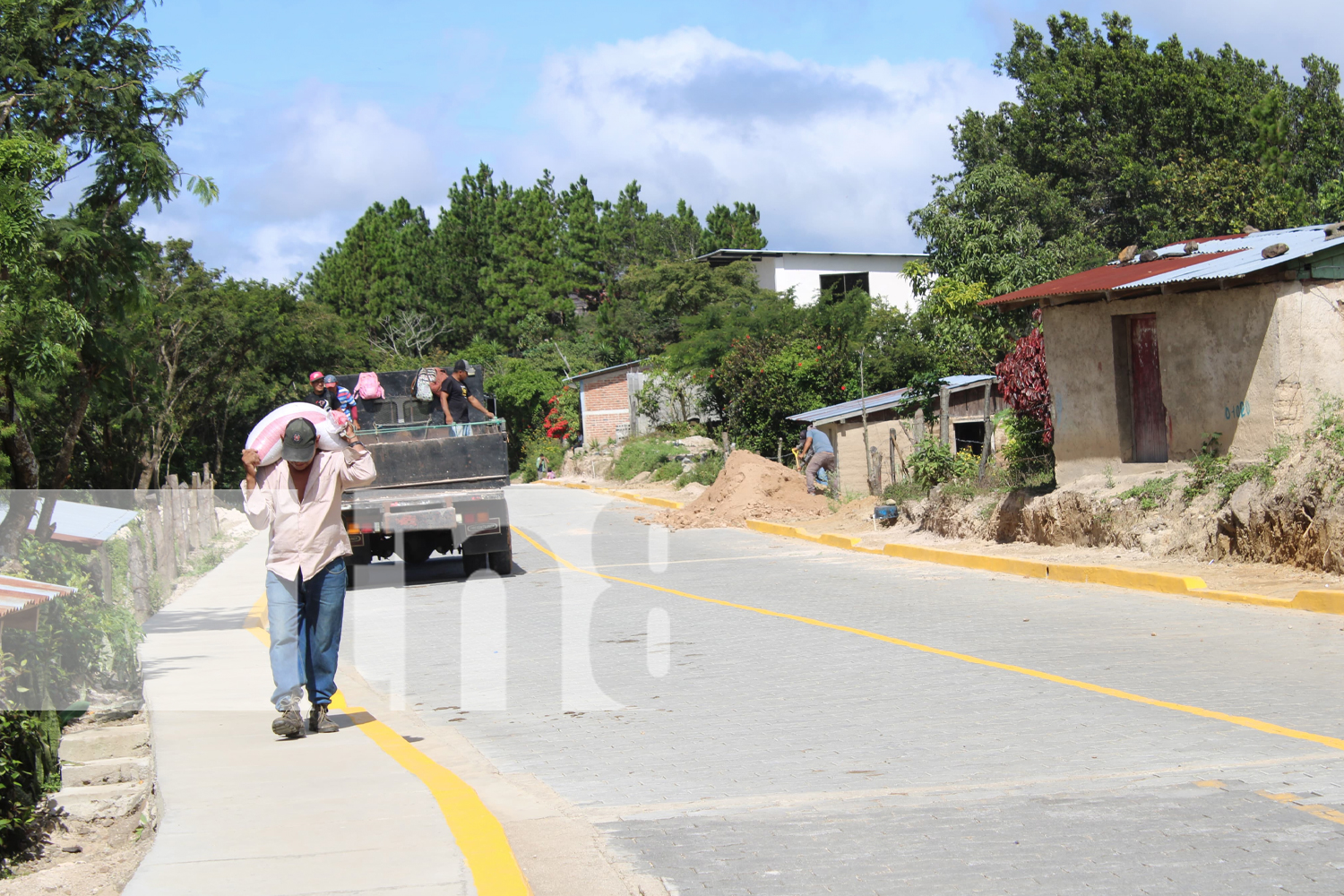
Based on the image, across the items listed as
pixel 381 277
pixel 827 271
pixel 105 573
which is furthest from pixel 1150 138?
pixel 381 277

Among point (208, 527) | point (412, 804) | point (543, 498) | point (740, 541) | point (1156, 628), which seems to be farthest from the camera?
point (543, 498)

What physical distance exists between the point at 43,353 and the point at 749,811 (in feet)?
22.4

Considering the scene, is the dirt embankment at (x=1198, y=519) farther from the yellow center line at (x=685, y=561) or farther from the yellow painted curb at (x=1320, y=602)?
the yellow center line at (x=685, y=561)

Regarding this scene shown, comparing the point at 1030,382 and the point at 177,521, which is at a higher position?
the point at 1030,382

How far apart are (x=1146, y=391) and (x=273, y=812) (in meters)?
13.1

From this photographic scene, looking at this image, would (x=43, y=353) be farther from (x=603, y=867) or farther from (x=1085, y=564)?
(x=1085, y=564)

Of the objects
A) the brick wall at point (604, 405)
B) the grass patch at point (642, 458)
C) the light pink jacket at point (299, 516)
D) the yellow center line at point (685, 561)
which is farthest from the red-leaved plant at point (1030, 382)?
the brick wall at point (604, 405)

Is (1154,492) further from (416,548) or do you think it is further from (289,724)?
(289,724)

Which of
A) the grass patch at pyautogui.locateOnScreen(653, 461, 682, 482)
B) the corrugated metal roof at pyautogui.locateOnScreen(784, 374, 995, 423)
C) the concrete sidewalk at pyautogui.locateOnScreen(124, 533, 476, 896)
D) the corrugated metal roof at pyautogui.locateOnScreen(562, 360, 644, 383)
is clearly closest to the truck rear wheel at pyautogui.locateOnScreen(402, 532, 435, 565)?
the concrete sidewalk at pyautogui.locateOnScreen(124, 533, 476, 896)

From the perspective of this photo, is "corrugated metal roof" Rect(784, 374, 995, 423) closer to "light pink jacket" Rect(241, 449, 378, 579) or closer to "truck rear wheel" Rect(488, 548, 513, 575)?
"truck rear wheel" Rect(488, 548, 513, 575)

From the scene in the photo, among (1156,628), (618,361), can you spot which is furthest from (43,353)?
(618,361)

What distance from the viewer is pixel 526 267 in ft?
240

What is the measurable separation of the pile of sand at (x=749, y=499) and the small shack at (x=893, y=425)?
4.71 feet

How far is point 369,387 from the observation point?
19.0 m
